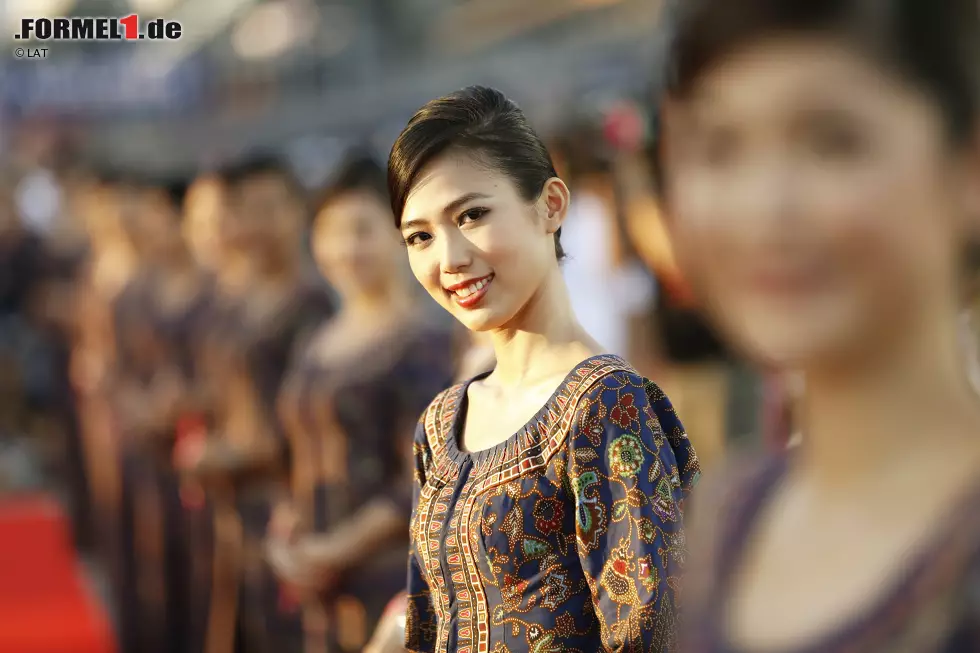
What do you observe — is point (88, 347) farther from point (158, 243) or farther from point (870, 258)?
point (870, 258)

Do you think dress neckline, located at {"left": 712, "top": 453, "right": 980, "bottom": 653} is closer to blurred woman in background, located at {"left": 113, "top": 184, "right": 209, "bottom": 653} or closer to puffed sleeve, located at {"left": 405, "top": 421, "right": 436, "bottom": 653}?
puffed sleeve, located at {"left": 405, "top": 421, "right": 436, "bottom": 653}

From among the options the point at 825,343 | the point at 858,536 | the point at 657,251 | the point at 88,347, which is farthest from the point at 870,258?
the point at 88,347

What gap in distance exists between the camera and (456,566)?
1460mm

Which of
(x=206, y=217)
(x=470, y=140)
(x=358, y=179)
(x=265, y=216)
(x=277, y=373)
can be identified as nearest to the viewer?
(x=470, y=140)

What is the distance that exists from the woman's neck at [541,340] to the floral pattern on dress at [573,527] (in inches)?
2.4

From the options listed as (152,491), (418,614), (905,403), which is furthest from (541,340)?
(152,491)

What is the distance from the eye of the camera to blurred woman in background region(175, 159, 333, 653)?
3.58m

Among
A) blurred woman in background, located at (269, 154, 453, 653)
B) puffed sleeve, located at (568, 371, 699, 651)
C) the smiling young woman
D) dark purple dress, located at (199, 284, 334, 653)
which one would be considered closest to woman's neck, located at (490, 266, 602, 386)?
the smiling young woman

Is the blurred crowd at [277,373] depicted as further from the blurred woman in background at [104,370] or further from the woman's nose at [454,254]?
the woman's nose at [454,254]

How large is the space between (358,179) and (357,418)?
546 mm

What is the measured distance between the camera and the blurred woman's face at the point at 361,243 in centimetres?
295

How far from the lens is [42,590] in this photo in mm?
5773

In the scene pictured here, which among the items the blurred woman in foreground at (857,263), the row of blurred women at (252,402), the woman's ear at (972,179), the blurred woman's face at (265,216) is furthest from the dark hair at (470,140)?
the blurred woman's face at (265,216)

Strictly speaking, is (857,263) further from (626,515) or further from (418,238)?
(418,238)
